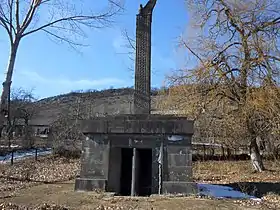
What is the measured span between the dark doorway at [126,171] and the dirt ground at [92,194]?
1492 mm

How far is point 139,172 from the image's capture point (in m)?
9.96

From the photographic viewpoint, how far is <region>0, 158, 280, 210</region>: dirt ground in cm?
729

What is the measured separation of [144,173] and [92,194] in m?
2.32

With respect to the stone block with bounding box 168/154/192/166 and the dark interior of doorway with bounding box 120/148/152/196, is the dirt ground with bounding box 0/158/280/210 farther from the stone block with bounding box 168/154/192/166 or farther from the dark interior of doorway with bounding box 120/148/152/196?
the dark interior of doorway with bounding box 120/148/152/196

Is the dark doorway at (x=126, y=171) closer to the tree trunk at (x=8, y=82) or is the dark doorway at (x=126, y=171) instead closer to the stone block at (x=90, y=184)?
the stone block at (x=90, y=184)

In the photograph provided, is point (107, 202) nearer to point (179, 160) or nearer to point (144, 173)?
point (179, 160)


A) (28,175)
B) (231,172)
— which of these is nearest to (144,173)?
(28,175)

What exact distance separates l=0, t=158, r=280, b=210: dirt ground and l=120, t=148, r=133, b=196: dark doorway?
58.8 inches

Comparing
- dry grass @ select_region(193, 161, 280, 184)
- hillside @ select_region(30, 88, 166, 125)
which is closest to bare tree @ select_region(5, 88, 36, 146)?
hillside @ select_region(30, 88, 166, 125)

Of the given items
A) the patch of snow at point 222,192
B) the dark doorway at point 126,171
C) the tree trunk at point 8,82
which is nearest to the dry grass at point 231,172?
the patch of snow at point 222,192

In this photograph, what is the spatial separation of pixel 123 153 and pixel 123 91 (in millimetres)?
25536

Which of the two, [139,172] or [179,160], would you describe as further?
[139,172]

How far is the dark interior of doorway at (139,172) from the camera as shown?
9891mm

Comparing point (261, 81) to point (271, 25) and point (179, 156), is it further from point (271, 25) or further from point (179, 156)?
point (179, 156)
